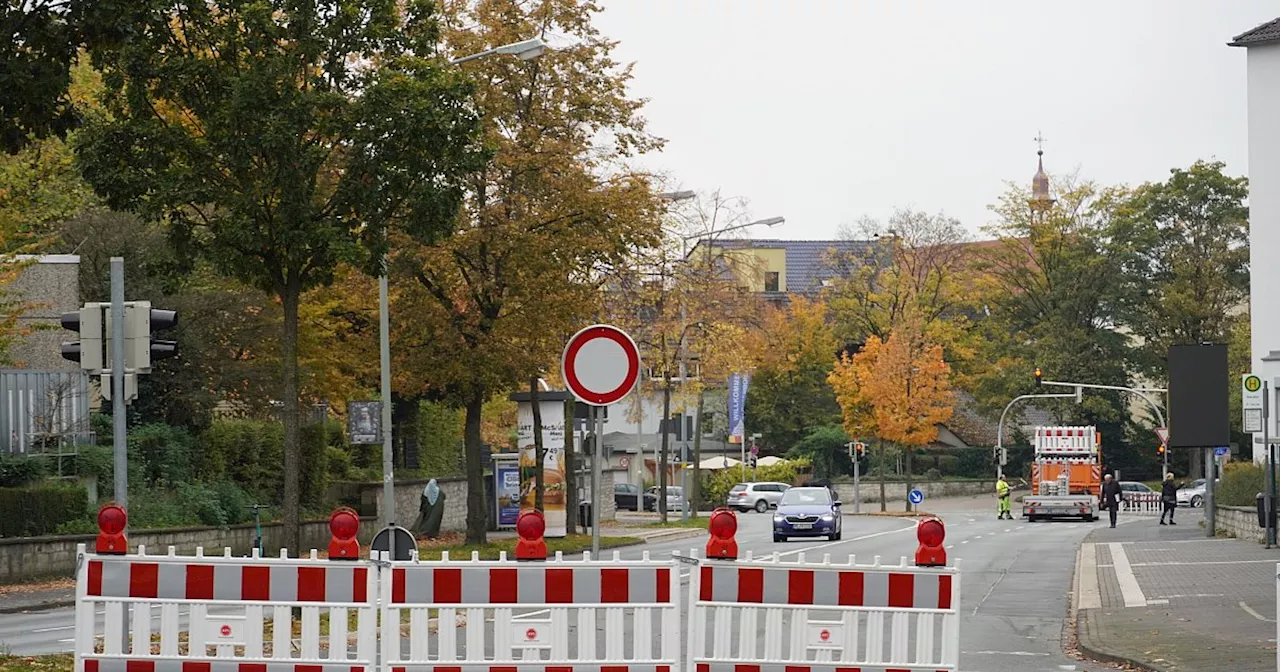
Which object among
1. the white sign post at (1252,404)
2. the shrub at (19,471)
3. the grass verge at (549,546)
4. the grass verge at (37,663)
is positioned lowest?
the grass verge at (549,546)

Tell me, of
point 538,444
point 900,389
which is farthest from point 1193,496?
point 538,444

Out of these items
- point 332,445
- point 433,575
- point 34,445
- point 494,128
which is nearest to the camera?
point 433,575

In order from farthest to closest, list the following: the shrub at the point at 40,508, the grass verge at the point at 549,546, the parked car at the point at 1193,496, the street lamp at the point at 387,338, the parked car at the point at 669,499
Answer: the parked car at the point at 669,499, the parked car at the point at 1193,496, the grass verge at the point at 549,546, the street lamp at the point at 387,338, the shrub at the point at 40,508

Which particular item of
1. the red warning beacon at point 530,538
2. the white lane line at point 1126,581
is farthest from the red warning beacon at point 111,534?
the white lane line at point 1126,581

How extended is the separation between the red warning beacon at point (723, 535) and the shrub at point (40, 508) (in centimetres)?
2090

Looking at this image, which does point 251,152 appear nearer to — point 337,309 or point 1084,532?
point 337,309

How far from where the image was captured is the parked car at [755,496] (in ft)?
247

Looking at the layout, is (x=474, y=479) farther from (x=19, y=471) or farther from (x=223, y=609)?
(x=223, y=609)

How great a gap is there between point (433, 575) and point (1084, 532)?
43781 millimetres

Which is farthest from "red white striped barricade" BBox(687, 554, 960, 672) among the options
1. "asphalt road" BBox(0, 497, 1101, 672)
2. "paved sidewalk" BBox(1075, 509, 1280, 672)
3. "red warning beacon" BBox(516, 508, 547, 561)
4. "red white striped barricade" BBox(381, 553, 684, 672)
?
"paved sidewalk" BBox(1075, 509, 1280, 672)

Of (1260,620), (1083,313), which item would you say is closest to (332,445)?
(1260,620)

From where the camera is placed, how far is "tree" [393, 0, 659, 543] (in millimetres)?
34375

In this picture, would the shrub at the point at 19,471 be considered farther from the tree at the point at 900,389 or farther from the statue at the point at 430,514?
the tree at the point at 900,389

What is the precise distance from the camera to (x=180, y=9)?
18438mm
